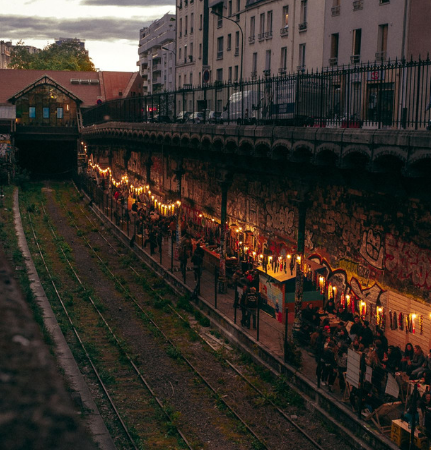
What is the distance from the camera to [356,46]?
3931cm

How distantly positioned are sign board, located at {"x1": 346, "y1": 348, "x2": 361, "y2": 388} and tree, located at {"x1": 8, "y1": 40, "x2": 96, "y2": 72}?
11535 centimetres

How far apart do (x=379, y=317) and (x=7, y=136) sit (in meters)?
58.7

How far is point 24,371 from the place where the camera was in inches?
105

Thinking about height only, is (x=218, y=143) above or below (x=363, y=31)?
below

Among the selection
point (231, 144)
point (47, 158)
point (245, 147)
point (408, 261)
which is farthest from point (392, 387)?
point (47, 158)

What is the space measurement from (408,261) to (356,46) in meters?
25.6

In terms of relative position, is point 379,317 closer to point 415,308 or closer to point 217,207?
point 415,308

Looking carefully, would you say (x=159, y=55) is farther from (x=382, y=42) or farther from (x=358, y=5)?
(x=382, y=42)

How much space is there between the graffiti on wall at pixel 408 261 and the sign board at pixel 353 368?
292cm

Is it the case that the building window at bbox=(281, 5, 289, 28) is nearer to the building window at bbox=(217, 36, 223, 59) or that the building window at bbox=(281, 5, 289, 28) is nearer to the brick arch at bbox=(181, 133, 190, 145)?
the building window at bbox=(217, 36, 223, 59)

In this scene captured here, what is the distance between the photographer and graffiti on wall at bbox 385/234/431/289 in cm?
1612

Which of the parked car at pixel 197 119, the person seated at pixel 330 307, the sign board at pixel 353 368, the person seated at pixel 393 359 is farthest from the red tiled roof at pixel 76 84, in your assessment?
the sign board at pixel 353 368

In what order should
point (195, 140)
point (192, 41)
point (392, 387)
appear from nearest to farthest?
point (392, 387)
point (195, 140)
point (192, 41)

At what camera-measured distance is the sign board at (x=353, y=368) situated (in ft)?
46.9
